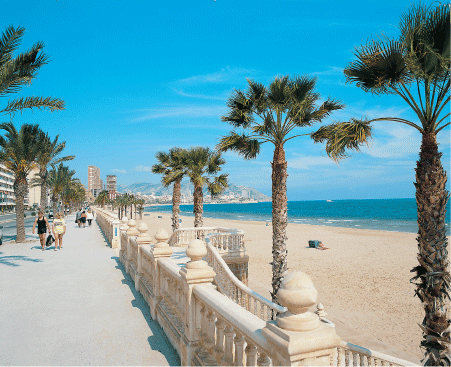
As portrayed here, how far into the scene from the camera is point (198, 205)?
62.5ft

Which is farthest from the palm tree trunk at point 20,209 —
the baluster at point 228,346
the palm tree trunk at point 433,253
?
the palm tree trunk at point 433,253

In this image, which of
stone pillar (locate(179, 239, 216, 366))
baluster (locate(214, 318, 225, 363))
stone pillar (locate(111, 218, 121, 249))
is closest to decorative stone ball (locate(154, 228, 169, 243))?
stone pillar (locate(179, 239, 216, 366))

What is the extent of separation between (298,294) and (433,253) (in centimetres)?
486

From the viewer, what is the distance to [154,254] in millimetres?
5988

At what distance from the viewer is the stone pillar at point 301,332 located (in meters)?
1.88

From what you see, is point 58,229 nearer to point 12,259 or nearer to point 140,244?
point 12,259

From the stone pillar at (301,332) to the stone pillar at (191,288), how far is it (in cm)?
204

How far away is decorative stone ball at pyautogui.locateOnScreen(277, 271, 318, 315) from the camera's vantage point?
6.22 ft

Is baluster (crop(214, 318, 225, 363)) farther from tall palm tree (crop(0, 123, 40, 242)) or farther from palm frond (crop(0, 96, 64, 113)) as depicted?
tall palm tree (crop(0, 123, 40, 242))

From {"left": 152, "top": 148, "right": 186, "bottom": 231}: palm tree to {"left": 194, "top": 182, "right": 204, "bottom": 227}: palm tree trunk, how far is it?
175cm

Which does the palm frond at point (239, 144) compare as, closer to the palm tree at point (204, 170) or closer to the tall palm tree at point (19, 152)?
the palm tree at point (204, 170)

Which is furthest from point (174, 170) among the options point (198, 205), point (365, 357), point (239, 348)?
point (239, 348)

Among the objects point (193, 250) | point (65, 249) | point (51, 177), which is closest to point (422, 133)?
point (193, 250)

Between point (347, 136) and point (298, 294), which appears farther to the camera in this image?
point (347, 136)
